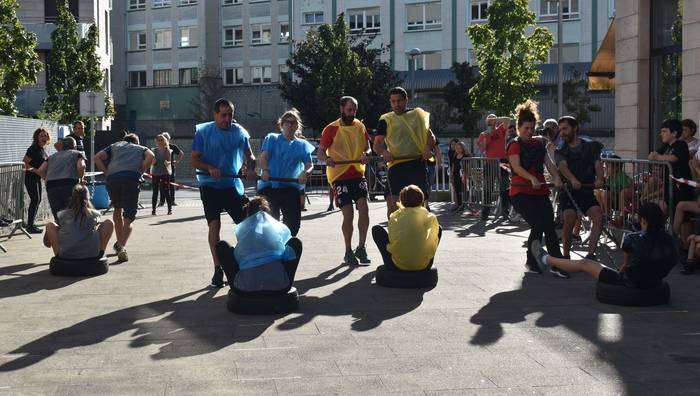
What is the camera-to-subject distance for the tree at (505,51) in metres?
37.5

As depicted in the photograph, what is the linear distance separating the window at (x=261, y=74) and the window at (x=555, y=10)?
18.0 metres

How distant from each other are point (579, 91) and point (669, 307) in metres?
43.2

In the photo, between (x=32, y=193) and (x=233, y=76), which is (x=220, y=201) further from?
(x=233, y=76)

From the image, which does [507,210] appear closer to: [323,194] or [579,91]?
[323,194]

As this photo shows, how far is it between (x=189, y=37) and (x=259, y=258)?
191ft

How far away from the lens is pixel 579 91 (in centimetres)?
4994

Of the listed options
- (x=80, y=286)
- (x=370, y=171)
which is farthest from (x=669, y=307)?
(x=370, y=171)

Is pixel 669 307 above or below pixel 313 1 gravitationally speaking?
below

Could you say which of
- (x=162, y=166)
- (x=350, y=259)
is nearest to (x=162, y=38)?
(x=162, y=166)

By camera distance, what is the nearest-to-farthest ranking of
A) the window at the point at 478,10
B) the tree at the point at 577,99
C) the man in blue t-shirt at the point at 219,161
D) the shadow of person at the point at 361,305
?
the shadow of person at the point at 361,305 < the man in blue t-shirt at the point at 219,161 < the tree at the point at 577,99 < the window at the point at 478,10

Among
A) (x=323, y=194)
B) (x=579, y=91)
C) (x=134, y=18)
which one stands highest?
(x=134, y=18)

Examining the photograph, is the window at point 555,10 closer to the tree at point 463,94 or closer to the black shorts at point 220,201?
the tree at point 463,94

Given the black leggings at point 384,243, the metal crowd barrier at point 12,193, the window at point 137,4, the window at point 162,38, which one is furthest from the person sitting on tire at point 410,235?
the window at point 137,4

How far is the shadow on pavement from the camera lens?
5.84 m
